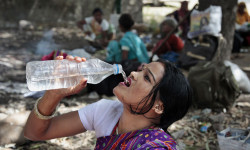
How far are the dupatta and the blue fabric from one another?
4257 mm

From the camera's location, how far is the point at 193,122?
409 centimetres

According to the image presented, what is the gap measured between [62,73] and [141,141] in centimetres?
78

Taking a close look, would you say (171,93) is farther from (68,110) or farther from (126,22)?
(126,22)

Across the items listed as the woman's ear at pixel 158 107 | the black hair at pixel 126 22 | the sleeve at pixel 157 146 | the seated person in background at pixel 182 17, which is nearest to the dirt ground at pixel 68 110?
the woman's ear at pixel 158 107

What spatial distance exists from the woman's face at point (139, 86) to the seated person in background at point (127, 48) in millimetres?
4106

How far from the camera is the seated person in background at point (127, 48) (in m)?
6.18

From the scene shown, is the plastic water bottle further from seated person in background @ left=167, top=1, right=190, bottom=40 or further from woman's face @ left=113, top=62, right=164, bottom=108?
seated person in background @ left=167, top=1, right=190, bottom=40

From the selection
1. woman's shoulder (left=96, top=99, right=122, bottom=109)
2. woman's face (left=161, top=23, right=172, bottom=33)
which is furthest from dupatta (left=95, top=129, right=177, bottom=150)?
woman's face (left=161, top=23, right=172, bottom=33)

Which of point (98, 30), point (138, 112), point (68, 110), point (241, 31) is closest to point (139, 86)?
point (138, 112)

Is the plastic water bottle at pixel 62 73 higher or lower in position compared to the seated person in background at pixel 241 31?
higher

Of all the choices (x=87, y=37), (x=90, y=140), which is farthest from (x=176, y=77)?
(x=87, y=37)

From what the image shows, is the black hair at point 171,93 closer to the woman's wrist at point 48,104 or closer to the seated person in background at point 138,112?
the seated person in background at point 138,112

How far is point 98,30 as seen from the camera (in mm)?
9562

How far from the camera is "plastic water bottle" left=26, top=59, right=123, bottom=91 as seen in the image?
2.14 m
